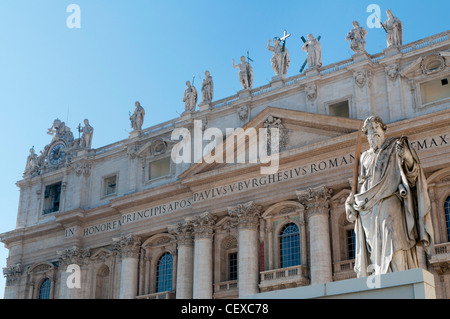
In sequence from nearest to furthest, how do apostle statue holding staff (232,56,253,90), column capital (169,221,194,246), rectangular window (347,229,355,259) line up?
1. rectangular window (347,229,355,259)
2. column capital (169,221,194,246)
3. apostle statue holding staff (232,56,253,90)

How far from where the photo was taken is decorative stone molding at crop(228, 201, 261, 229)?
98.4 ft

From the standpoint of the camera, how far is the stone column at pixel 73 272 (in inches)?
1412

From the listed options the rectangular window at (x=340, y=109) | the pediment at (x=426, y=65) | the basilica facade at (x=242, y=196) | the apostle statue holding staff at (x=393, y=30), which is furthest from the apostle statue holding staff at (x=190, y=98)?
the pediment at (x=426, y=65)

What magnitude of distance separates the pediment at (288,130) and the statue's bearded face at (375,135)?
1813 centimetres

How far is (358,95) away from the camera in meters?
29.4

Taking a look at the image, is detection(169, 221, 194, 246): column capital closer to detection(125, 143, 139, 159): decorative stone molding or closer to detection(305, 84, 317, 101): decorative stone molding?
detection(125, 143, 139, 159): decorative stone molding

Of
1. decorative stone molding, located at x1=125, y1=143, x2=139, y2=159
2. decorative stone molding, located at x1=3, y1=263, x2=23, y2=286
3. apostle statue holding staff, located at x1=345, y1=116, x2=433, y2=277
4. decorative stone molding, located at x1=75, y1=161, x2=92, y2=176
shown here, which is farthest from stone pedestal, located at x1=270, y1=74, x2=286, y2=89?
apostle statue holding staff, located at x1=345, y1=116, x2=433, y2=277

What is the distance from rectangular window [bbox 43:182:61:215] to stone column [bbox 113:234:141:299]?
6953 mm

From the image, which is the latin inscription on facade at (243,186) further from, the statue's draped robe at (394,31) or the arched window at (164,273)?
the statue's draped robe at (394,31)

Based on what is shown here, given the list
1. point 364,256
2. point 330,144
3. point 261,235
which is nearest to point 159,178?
point 261,235

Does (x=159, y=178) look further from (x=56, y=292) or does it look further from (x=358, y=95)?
(x=358, y=95)

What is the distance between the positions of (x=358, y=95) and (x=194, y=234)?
9641mm

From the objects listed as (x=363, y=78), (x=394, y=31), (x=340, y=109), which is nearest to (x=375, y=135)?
(x=363, y=78)

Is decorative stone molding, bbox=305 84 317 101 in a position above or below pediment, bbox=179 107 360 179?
above
